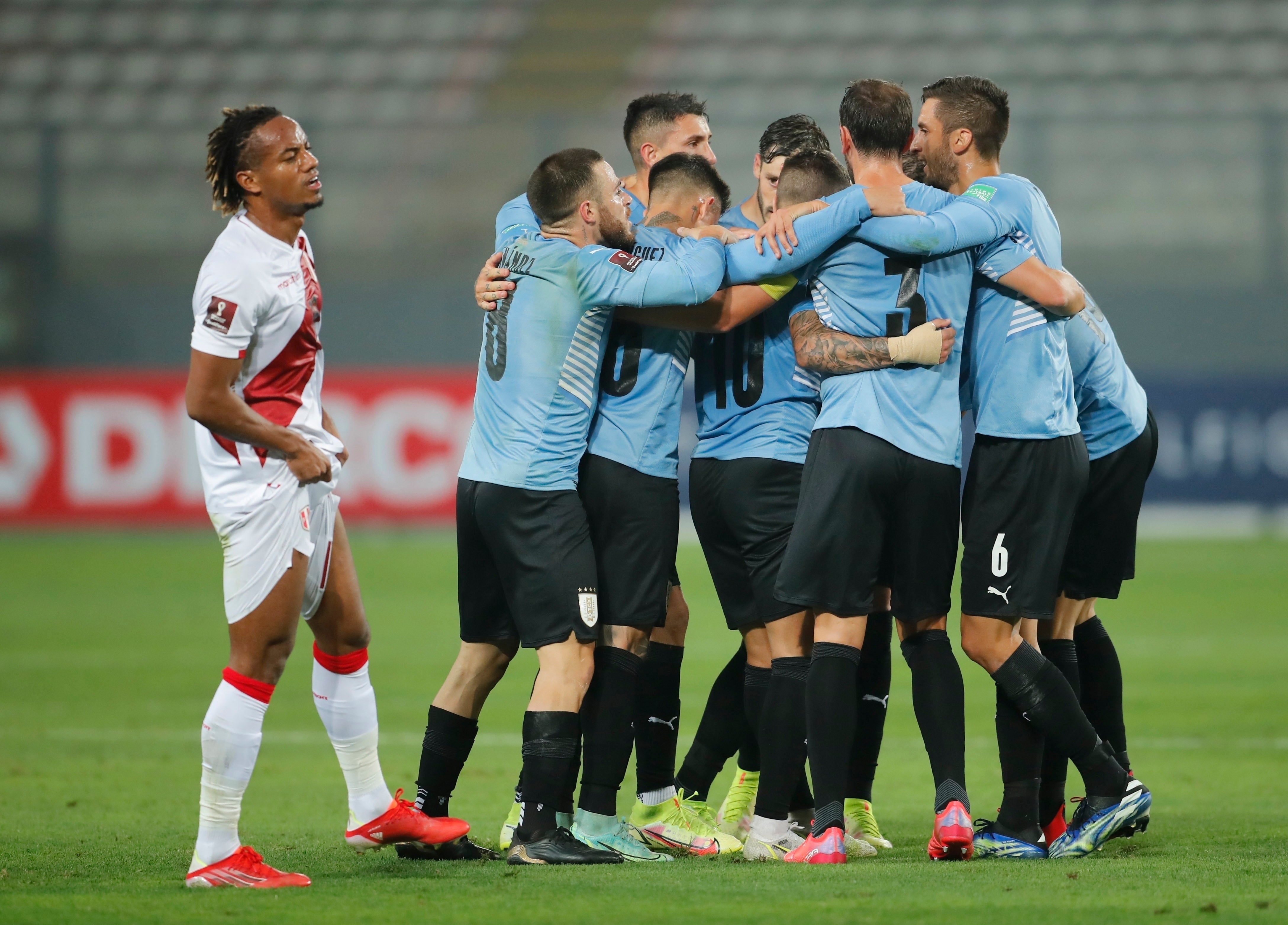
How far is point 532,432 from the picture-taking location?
15.6 ft

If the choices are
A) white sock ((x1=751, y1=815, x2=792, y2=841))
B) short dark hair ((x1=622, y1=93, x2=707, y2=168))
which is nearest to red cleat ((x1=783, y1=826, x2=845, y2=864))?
white sock ((x1=751, y1=815, x2=792, y2=841))

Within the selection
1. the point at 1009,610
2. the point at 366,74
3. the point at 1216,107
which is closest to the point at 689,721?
the point at 1009,610

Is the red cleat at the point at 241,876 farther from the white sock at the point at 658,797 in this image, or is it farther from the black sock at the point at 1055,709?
the black sock at the point at 1055,709

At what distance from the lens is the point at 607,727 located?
190 inches

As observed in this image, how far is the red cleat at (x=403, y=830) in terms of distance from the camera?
479 centimetres

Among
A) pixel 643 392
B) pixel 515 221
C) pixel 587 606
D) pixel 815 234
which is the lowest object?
pixel 587 606

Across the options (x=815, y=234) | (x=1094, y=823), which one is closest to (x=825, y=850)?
(x=1094, y=823)

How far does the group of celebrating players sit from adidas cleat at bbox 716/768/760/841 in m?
0.23

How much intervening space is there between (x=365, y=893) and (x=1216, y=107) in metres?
19.5

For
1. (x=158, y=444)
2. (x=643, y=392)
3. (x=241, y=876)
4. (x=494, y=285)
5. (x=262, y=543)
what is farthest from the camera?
(x=158, y=444)

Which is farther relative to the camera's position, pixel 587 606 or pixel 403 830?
pixel 403 830

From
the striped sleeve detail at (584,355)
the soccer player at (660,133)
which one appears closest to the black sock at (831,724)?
the striped sleeve detail at (584,355)

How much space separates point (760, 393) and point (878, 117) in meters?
0.98

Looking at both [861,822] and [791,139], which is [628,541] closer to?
[861,822]
